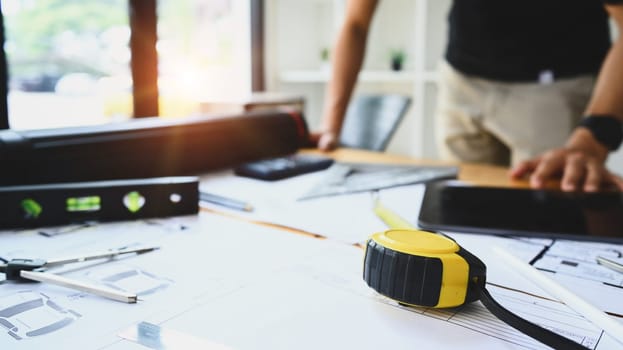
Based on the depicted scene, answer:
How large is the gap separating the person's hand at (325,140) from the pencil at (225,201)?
0.51m

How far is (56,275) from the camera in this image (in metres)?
0.42

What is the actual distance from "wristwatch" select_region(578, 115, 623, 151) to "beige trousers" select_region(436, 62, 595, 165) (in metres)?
0.35

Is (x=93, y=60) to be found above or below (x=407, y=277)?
above

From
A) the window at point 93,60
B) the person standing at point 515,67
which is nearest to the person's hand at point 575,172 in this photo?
the person standing at point 515,67

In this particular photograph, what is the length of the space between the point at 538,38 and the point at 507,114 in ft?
0.67

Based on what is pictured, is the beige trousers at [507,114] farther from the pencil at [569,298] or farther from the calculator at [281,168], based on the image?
the pencil at [569,298]

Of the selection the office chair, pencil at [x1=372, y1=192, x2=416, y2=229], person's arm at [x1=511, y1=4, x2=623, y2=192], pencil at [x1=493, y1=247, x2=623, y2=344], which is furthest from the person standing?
pencil at [x1=493, y1=247, x2=623, y2=344]

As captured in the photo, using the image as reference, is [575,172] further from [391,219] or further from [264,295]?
[264,295]

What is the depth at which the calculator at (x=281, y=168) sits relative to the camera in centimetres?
86

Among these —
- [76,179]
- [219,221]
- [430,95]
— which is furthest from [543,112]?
[430,95]

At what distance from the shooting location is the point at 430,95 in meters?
3.04

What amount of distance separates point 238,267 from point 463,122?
3.69 ft

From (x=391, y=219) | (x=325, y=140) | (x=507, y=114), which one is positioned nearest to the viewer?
(x=391, y=219)

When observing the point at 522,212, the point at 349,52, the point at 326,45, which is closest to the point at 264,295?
the point at 522,212
